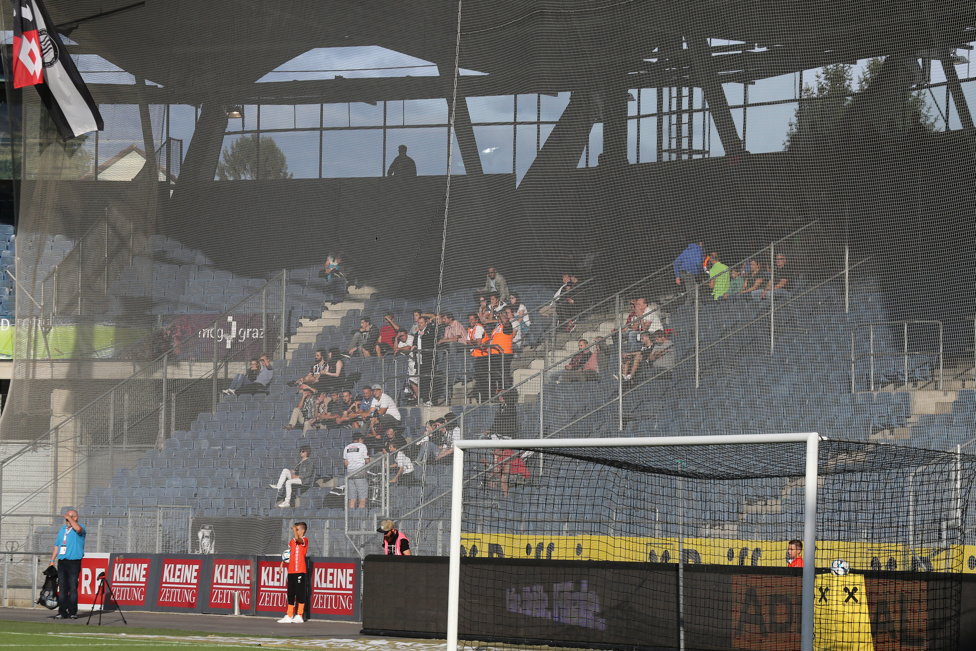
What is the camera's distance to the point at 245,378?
16.9 meters

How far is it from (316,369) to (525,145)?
4.55 meters

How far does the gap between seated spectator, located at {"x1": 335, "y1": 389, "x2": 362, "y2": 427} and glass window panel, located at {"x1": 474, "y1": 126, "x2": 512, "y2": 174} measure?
12.5 ft

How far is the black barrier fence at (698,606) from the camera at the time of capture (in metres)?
9.62

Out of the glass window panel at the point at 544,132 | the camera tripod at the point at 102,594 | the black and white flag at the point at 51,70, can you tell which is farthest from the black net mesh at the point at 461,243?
the camera tripod at the point at 102,594

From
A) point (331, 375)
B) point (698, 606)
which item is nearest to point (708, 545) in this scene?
point (698, 606)

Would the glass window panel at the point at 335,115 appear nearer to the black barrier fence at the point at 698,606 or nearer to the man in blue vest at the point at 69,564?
the man in blue vest at the point at 69,564

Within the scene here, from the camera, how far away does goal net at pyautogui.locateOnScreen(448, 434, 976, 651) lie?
9.62 m

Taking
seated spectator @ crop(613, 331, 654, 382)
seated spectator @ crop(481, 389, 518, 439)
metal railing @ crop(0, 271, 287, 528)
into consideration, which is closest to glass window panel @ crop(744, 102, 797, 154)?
seated spectator @ crop(613, 331, 654, 382)

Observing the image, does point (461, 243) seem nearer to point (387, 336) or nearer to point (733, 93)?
point (387, 336)

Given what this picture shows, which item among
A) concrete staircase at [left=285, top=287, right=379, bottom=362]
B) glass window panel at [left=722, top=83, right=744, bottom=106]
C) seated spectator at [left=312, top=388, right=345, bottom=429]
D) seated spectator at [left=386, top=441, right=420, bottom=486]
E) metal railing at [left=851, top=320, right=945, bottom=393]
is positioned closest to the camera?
metal railing at [left=851, top=320, right=945, bottom=393]

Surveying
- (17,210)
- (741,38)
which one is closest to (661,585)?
(741,38)

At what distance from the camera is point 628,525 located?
13633 mm

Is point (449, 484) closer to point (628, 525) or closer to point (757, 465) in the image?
point (628, 525)

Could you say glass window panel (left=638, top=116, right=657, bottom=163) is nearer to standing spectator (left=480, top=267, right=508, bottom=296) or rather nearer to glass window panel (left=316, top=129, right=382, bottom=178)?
standing spectator (left=480, top=267, right=508, bottom=296)
